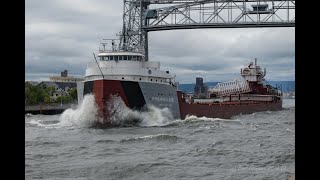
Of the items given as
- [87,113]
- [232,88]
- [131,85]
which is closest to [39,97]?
[232,88]

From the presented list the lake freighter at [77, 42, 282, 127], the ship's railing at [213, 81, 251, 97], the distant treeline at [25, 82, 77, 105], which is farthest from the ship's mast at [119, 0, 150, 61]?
the distant treeline at [25, 82, 77, 105]

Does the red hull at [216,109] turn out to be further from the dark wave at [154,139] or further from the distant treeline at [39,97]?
the distant treeline at [39,97]

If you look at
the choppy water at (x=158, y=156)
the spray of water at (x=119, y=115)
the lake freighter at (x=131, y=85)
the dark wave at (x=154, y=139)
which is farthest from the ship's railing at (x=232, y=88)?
the dark wave at (x=154, y=139)

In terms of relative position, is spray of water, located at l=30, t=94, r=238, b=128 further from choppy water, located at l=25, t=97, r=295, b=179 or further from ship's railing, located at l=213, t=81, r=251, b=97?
ship's railing, located at l=213, t=81, r=251, b=97

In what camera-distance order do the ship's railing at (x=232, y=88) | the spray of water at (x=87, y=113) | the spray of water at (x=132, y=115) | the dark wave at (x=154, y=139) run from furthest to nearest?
the ship's railing at (x=232, y=88)
the spray of water at (x=87, y=113)
the spray of water at (x=132, y=115)
the dark wave at (x=154, y=139)

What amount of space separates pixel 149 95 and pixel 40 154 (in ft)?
45.6

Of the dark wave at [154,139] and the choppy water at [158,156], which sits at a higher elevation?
the dark wave at [154,139]

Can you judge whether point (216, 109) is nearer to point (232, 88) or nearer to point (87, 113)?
point (87, 113)

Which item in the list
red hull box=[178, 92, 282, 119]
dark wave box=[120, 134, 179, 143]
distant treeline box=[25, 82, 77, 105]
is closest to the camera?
dark wave box=[120, 134, 179, 143]

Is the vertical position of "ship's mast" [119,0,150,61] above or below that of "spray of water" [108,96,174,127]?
above

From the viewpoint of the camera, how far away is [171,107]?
3431 cm

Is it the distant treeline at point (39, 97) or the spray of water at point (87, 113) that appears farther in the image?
the distant treeline at point (39, 97)

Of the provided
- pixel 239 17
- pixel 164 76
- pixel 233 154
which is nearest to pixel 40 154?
pixel 233 154
